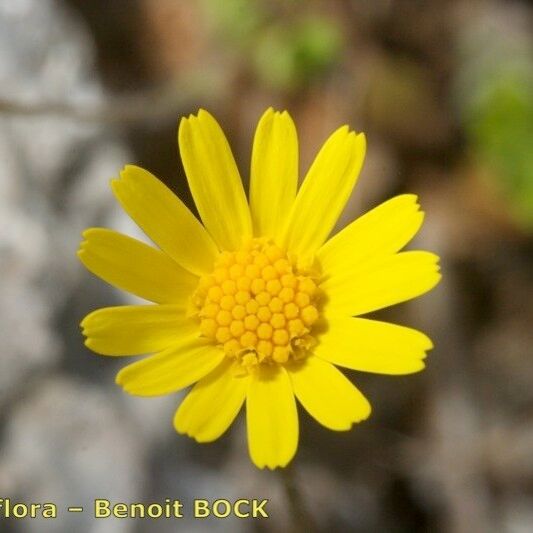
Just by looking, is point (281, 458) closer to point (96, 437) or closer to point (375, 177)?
point (96, 437)

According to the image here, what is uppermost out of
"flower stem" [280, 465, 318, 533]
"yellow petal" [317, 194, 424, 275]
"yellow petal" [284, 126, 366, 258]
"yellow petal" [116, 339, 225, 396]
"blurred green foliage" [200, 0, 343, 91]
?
"blurred green foliage" [200, 0, 343, 91]

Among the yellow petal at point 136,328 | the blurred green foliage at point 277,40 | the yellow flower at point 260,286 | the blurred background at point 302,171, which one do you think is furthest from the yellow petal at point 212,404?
the blurred green foliage at point 277,40

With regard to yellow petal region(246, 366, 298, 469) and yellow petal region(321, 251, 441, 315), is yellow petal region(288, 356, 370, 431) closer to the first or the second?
yellow petal region(246, 366, 298, 469)

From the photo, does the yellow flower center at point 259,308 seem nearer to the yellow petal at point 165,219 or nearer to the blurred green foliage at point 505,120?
the yellow petal at point 165,219

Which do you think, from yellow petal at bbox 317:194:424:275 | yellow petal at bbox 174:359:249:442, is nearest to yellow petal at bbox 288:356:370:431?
yellow petal at bbox 174:359:249:442

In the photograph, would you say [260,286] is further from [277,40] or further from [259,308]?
[277,40]

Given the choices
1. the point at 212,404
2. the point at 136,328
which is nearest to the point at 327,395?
the point at 212,404
